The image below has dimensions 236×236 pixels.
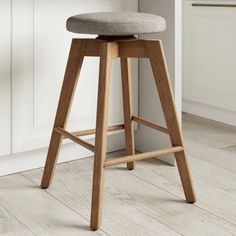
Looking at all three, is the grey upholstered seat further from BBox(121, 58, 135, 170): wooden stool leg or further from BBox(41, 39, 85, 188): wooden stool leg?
BBox(121, 58, 135, 170): wooden stool leg

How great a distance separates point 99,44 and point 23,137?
1.85 feet

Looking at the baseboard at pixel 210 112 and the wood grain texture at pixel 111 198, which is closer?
the wood grain texture at pixel 111 198

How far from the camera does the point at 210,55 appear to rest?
297 cm

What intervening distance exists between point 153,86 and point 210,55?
0.90 meters

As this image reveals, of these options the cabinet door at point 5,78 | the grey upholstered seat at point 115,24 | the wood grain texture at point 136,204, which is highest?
the grey upholstered seat at point 115,24

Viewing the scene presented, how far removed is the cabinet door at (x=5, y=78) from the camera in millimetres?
1842

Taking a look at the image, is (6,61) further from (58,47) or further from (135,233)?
(135,233)

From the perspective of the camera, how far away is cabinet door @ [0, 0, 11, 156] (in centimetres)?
184

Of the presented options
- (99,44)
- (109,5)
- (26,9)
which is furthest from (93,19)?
(109,5)

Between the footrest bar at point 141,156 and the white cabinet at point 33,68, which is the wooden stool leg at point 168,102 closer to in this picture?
the footrest bar at point 141,156

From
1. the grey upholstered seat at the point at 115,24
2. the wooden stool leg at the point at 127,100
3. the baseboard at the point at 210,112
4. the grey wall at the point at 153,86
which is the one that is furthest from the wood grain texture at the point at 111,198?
the baseboard at the point at 210,112

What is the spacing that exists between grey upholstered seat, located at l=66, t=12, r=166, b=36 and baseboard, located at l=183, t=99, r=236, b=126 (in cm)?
144

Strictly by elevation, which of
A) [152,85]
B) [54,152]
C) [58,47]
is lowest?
[54,152]

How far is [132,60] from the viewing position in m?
2.24
